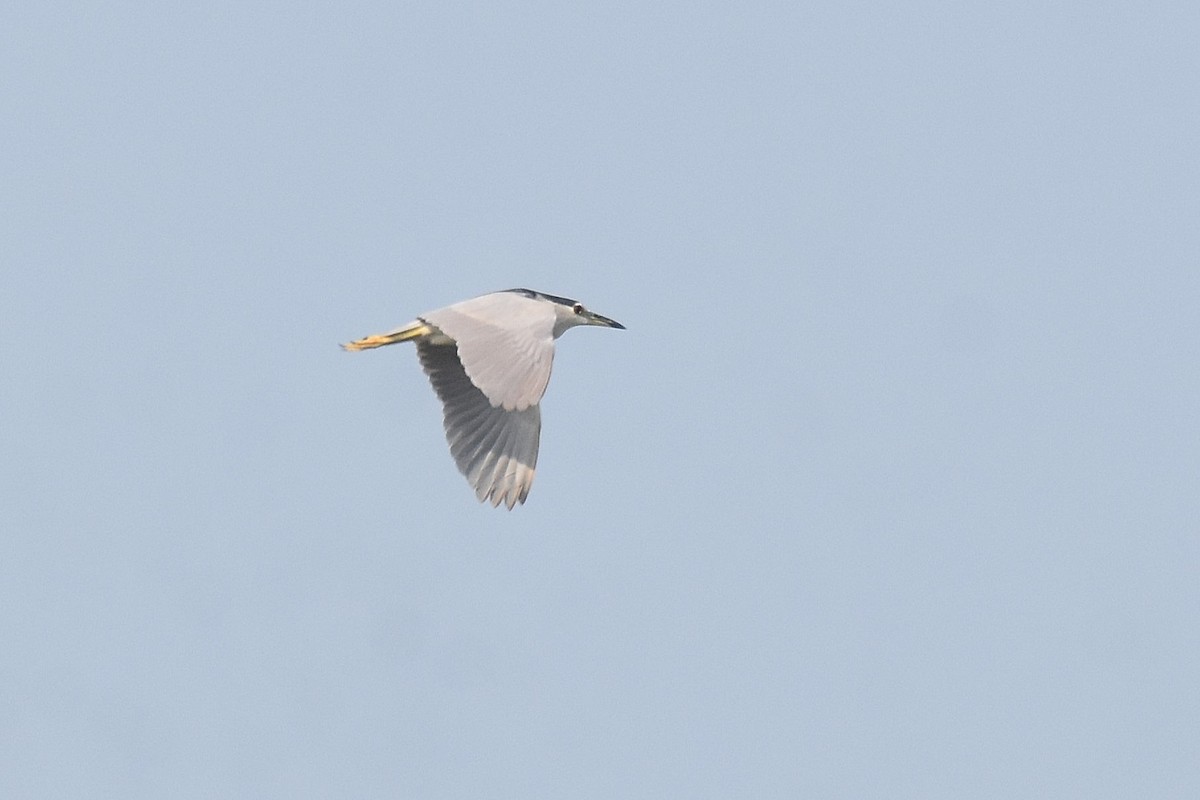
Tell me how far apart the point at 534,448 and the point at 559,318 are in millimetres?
1398

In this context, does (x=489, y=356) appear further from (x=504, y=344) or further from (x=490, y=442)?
(x=490, y=442)

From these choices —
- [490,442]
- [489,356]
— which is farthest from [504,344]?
[490,442]

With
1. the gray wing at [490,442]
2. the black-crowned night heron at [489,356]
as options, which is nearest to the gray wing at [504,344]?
the black-crowned night heron at [489,356]

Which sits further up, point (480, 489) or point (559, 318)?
point (559, 318)

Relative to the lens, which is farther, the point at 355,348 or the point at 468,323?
the point at 355,348

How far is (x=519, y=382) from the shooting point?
1450 cm

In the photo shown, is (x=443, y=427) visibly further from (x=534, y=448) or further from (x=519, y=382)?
(x=519, y=382)

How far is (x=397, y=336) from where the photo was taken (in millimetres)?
16500

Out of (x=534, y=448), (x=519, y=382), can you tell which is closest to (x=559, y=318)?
(x=534, y=448)

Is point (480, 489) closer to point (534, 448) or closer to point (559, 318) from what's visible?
point (534, 448)

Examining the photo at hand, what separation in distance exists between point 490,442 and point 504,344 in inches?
63.8

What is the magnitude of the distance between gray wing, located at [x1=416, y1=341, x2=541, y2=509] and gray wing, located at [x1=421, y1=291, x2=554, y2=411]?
33.4 inches

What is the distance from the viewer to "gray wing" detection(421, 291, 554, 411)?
14461mm

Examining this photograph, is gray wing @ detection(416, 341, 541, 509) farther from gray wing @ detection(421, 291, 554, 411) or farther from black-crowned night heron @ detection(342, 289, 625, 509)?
gray wing @ detection(421, 291, 554, 411)
